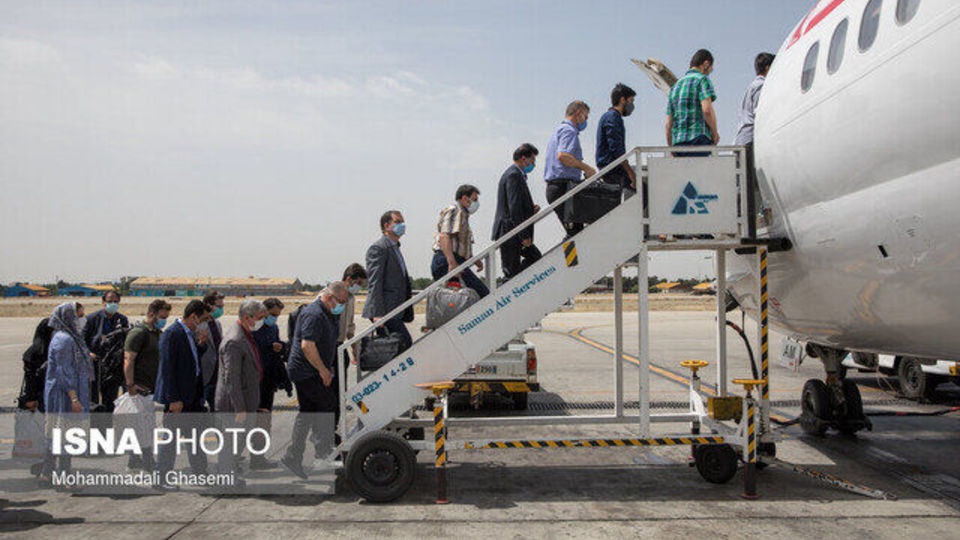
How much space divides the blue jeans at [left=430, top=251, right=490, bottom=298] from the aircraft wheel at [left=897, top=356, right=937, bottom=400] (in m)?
7.91

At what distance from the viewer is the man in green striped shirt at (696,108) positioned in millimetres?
6934

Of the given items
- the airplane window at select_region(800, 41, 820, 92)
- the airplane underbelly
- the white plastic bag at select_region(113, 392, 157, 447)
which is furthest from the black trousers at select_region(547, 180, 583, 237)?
the white plastic bag at select_region(113, 392, 157, 447)

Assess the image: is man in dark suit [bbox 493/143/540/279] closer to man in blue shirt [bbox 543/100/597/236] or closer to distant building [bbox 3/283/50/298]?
man in blue shirt [bbox 543/100/597/236]

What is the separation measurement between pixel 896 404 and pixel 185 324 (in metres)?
11.0

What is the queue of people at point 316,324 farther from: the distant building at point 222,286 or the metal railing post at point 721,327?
the distant building at point 222,286

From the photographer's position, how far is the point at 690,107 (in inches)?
277

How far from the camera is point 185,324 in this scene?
648 centimetres

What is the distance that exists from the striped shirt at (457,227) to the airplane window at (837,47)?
3726 millimetres

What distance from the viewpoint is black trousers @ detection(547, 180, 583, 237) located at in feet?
22.7

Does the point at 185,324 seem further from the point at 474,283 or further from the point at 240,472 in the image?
the point at 474,283

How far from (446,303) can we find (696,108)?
339 cm

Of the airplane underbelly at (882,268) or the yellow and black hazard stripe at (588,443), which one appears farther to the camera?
the yellow and black hazard stripe at (588,443)

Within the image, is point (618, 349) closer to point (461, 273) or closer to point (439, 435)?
point (461, 273)

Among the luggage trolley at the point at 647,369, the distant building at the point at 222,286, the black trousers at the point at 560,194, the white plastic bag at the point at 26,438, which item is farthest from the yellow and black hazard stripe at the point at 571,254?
the distant building at the point at 222,286
